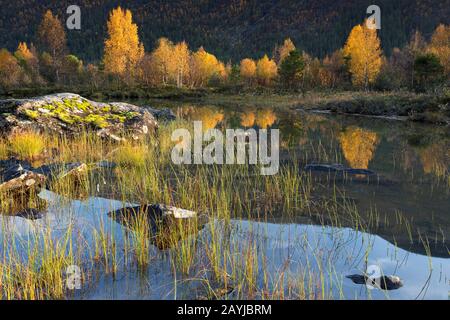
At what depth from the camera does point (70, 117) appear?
544 inches

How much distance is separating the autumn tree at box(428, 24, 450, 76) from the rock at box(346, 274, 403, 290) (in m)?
52.9

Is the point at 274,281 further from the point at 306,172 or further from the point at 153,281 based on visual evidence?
the point at 306,172

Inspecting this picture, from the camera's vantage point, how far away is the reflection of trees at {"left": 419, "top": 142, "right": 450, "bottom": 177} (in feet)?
29.9

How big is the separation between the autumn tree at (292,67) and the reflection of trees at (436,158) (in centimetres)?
4876

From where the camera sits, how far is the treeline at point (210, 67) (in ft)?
168

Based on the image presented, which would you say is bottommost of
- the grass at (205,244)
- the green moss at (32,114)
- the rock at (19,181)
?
the grass at (205,244)

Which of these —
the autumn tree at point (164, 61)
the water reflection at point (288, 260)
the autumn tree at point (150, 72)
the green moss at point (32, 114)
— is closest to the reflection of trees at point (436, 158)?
the water reflection at point (288, 260)

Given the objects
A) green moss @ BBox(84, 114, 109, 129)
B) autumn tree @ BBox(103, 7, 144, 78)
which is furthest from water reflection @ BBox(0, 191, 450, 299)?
autumn tree @ BBox(103, 7, 144, 78)

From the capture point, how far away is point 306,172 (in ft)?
29.8

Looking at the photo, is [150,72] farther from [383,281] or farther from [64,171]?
[383,281]

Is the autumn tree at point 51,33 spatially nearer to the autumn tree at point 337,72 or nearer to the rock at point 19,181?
the autumn tree at point 337,72
